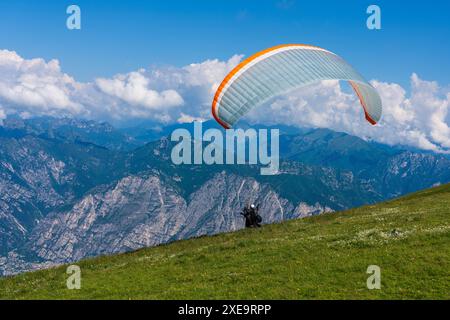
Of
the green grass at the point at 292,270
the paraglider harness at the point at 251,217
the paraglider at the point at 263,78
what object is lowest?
the green grass at the point at 292,270

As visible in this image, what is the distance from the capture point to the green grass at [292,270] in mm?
18297

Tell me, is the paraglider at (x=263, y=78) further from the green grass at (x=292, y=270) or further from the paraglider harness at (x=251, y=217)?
the paraglider harness at (x=251, y=217)

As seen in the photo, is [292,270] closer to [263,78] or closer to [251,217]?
[263,78]

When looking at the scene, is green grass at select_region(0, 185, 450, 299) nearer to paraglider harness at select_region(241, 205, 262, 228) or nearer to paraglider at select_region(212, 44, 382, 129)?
paraglider at select_region(212, 44, 382, 129)

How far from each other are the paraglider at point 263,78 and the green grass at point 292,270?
9155mm

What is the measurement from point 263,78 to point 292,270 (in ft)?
42.8

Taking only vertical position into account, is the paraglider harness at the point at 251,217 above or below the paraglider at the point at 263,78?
below

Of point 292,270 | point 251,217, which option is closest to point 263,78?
point 292,270

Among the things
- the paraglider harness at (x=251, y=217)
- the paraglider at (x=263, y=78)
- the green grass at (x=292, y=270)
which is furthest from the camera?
the paraglider harness at (x=251, y=217)

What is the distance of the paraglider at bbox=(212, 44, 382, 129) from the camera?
28297mm

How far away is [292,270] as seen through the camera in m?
21.2

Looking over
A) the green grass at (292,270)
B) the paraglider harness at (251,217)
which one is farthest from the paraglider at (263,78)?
the paraglider harness at (251,217)
